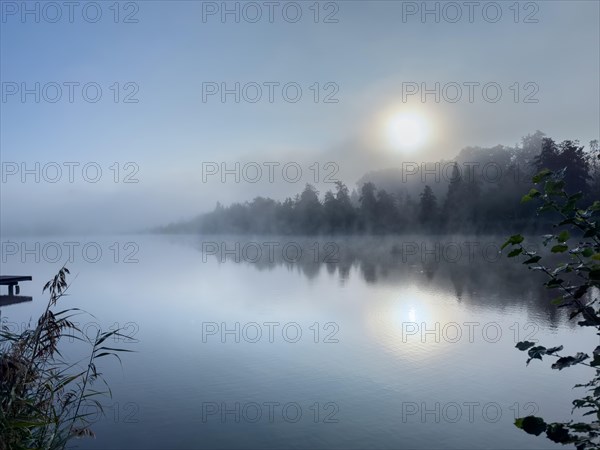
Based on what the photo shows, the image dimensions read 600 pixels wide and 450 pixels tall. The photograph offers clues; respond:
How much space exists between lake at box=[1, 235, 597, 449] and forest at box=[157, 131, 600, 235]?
2755cm

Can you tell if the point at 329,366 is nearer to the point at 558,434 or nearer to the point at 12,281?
the point at 558,434

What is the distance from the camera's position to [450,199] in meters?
68.1

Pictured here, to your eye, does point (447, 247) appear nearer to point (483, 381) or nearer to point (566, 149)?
point (566, 149)

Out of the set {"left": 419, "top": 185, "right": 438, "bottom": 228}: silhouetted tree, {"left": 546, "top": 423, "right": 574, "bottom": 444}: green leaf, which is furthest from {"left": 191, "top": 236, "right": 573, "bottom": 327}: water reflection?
{"left": 546, "top": 423, "right": 574, "bottom": 444}: green leaf

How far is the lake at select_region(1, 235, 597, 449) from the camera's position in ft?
30.0

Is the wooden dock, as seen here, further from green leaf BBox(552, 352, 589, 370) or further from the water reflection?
green leaf BBox(552, 352, 589, 370)

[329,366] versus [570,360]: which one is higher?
[570,360]

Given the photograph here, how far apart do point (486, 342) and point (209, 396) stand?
9.70 metres

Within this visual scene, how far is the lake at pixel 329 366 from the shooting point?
9.15 metres

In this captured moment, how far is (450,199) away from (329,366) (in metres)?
59.0

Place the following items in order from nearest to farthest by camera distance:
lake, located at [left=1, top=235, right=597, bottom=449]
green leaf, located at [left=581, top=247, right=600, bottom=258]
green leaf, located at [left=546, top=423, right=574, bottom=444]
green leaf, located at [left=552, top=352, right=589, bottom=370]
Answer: green leaf, located at [left=546, top=423, right=574, bottom=444], green leaf, located at [left=552, top=352, right=589, bottom=370], green leaf, located at [left=581, top=247, right=600, bottom=258], lake, located at [left=1, top=235, right=597, bottom=449]

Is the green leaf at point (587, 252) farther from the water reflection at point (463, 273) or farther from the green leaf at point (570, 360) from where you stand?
the water reflection at point (463, 273)

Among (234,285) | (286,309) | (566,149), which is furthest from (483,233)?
(286,309)

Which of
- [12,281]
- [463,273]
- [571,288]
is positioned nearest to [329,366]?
[571,288]
